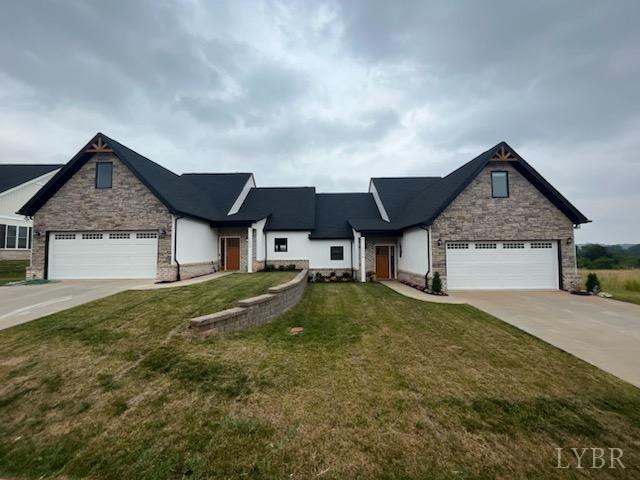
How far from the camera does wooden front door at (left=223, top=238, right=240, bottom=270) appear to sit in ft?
60.8

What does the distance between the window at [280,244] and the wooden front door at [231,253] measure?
2.72m

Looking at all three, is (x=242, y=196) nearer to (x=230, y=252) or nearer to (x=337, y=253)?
(x=230, y=252)

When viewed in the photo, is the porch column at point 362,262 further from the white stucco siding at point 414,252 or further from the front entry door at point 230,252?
the front entry door at point 230,252

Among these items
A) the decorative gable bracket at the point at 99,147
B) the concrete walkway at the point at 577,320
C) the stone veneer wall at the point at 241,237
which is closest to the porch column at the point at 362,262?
the concrete walkway at the point at 577,320

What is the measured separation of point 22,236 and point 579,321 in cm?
3359

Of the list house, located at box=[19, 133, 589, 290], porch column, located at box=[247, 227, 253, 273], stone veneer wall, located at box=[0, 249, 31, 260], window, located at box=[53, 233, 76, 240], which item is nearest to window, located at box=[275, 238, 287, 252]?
porch column, located at box=[247, 227, 253, 273]

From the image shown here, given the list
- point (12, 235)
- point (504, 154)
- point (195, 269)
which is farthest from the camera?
point (12, 235)

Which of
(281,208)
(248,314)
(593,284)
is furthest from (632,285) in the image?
(281,208)

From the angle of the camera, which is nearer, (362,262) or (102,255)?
(102,255)

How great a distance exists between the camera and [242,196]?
21.9 metres

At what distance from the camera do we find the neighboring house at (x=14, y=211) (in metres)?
19.6

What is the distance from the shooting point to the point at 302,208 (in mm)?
21391

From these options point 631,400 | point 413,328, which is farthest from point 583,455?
point 413,328

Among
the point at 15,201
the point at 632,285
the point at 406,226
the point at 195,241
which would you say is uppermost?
the point at 15,201
